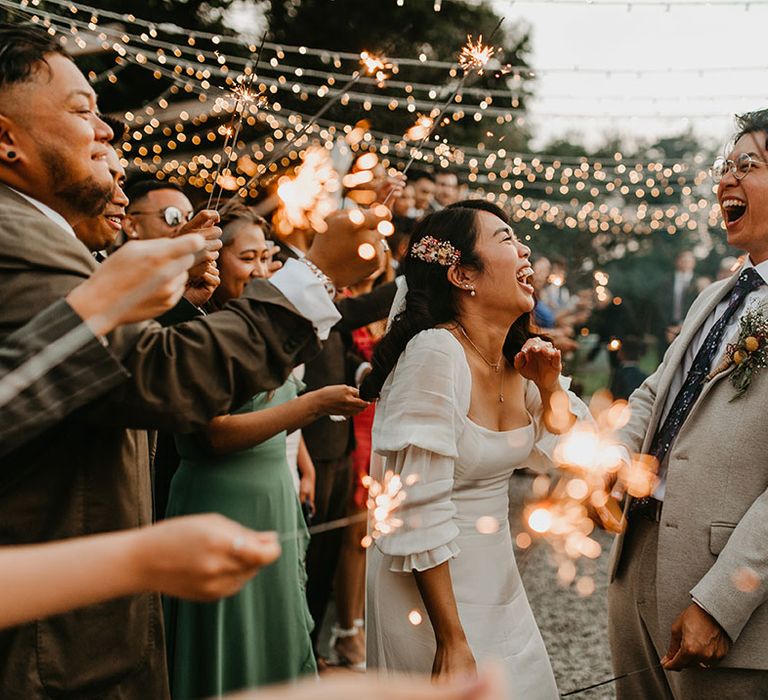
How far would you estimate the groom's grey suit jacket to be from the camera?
1935mm

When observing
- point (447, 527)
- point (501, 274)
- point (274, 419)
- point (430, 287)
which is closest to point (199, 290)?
point (274, 419)

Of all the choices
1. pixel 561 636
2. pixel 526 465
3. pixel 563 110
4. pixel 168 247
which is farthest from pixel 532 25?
pixel 168 247

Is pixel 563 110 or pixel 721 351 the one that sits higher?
pixel 563 110

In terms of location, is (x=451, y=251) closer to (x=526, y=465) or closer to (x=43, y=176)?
(x=526, y=465)

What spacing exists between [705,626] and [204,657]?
1.61 m

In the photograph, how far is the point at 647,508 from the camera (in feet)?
7.82

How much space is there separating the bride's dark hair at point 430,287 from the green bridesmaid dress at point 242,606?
1.84 feet

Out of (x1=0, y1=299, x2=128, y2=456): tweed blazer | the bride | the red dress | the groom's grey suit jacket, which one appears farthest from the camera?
the red dress

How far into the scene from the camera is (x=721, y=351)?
226 centimetres

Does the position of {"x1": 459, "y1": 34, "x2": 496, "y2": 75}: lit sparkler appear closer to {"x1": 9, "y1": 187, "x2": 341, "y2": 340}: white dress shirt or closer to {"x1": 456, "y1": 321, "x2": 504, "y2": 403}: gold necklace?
{"x1": 456, "y1": 321, "x2": 504, "y2": 403}: gold necklace

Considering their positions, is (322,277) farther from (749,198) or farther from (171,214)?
(171,214)

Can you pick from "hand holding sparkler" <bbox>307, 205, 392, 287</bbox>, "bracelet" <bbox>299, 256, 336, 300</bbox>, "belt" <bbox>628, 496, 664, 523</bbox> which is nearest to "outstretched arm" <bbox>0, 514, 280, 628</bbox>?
"bracelet" <bbox>299, 256, 336, 300</bbox>

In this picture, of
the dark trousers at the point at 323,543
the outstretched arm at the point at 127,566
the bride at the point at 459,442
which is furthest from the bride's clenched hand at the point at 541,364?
the dark trousers at the point at 323,543

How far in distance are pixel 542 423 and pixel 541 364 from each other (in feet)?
0.91
